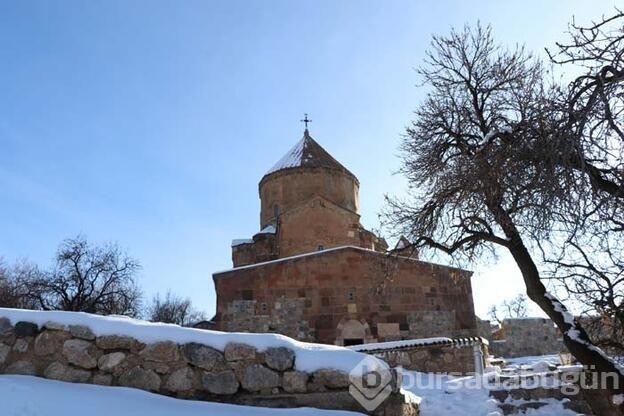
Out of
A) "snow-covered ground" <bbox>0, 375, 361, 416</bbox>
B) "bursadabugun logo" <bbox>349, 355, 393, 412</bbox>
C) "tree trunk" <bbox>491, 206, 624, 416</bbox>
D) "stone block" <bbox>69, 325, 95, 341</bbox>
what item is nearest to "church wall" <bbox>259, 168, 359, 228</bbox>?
"tree trunk" <bbox>491, 206, 624, 416</bbox>

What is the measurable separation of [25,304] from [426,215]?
72.8ft

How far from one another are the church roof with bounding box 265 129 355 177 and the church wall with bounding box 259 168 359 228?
28 centimetres

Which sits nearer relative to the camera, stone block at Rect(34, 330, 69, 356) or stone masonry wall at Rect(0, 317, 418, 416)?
stone masonry wall at Rect(0, 317, 418, 416)

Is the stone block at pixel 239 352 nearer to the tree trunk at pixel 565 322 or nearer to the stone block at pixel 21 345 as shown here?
the stone block at pixel 21 345

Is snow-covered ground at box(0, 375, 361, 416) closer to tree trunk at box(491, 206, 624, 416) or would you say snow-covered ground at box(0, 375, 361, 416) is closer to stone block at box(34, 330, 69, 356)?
stone block at box(34, 330, 69, 356)

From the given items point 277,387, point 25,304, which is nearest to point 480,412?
point 277,387

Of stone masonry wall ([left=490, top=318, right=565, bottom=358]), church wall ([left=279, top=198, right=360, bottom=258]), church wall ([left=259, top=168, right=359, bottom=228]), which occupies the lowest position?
stone masonry wall ([left=490, top=318, right=565, bottom=358])

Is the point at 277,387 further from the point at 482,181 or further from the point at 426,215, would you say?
the point at 426,215

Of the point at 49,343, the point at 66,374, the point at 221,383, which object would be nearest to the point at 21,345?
the point at 49,343

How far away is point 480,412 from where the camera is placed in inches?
288

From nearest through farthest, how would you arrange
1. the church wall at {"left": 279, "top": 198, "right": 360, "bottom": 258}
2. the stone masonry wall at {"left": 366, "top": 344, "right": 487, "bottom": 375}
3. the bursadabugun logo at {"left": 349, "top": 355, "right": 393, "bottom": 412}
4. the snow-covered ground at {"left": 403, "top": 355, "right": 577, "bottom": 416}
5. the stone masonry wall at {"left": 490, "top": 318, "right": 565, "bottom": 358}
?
the bursadabugun logo at {"left": 349, "top": 355, "right": 393, "bottom": 412} → the snow-covered ground at {"left": 403, "top": 355, "right": 577, "bottom": 416} → the stone masonry wall at {"left": 366, "top": 344, "right": 487, "bottom": 375} → the stone masonry wall at {"left": 490, "top": 318, "right": 565, "bottom": 358} → the church wall at {"left": 279, "top": 198, "right": 360, "bottom": 258}

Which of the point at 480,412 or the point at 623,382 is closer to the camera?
the point at 623,382

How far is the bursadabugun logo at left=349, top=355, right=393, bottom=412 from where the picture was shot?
4672mm

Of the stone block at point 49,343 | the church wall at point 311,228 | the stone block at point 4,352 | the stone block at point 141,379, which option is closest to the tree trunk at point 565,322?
the stone block at point 141,379
